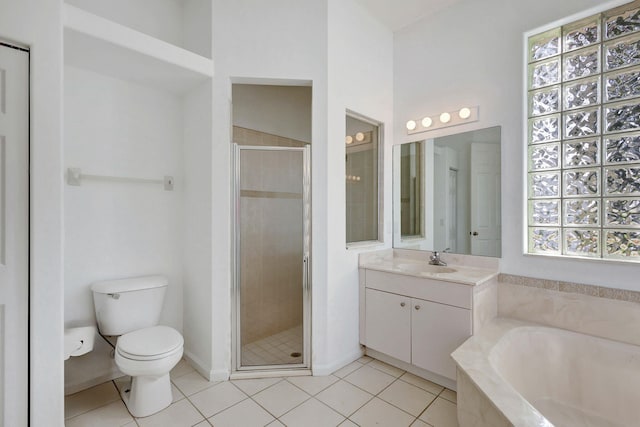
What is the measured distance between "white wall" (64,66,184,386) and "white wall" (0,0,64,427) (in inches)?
22.4

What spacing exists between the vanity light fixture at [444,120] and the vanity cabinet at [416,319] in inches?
52.7

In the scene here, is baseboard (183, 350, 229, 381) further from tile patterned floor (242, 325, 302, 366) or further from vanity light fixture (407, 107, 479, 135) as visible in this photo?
vanity light fixture (407, 107, 479, 135)

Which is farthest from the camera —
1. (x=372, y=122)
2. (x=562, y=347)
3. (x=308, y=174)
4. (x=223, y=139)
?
(x=372, y=122)

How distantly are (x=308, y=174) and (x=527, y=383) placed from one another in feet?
6.46

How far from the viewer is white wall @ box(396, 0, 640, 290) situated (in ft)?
6.39

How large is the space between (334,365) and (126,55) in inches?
102

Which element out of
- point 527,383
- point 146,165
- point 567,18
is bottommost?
point 527,383

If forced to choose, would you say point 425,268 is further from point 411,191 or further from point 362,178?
point 362,178

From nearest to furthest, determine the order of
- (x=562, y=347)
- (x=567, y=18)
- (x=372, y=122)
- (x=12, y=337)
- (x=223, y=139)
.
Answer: (x=12, y=337) → (x=562, y=347) → (x=567, y=18) → (x=223, y=139) → (x=372, y=122)

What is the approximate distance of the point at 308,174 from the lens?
2.26 metres

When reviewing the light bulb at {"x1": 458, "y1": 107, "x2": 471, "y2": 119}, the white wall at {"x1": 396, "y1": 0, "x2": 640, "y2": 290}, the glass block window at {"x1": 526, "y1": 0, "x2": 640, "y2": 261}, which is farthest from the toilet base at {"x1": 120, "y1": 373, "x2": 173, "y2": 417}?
the light bulb at {"x1": 458, "y1": 107, "x2": 471, "y2": 119}

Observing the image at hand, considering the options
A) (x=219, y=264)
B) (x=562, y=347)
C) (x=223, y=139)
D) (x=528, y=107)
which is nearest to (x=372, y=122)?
(x=528, y=107)

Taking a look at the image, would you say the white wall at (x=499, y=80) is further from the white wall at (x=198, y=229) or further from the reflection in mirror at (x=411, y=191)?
the white wall at (x=198, y=229)

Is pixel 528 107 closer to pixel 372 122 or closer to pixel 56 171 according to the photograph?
pixel 372 122
